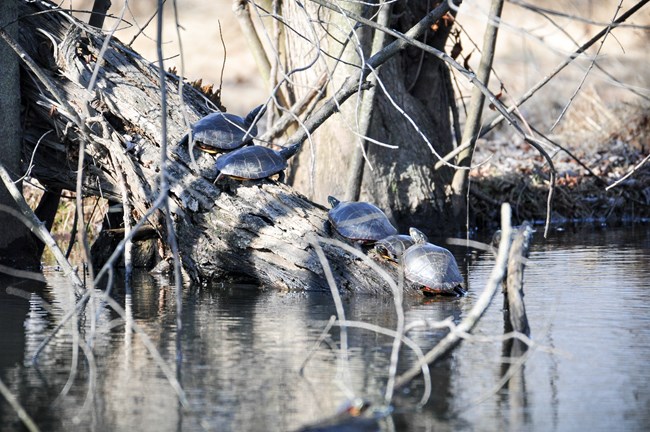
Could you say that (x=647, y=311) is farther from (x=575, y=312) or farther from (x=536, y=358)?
(x=536, y=358)

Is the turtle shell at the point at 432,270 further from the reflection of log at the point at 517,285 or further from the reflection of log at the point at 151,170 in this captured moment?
the reflection of log at the point at 517,285

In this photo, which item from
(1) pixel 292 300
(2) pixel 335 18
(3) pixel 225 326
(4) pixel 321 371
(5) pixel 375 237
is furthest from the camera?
(2) pixel 335 18

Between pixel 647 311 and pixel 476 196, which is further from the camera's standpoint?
pixel 476 196

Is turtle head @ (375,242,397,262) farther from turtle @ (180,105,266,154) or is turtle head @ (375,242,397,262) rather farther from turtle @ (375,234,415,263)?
turtle @ (180,105,266,154)

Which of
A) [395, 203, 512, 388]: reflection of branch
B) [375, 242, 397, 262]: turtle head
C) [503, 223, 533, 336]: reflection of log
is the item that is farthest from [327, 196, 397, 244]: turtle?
[395, 203, 512, 388]: reflection of branch

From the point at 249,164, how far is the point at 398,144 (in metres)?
4.62

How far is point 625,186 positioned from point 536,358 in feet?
33.8

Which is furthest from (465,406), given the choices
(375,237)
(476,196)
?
(476,196)

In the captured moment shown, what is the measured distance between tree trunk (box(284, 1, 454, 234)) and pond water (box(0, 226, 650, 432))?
181 inches

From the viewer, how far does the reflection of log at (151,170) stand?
27.5 feet

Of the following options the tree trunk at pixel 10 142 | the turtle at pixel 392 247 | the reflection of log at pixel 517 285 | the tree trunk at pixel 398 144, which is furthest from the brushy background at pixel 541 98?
the reflection of log at pixel 517 285

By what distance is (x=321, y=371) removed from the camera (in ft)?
17.1

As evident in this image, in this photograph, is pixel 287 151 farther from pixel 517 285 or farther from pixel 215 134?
pixel 517 285

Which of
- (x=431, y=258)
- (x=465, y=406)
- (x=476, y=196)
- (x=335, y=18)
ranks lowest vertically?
(x=465, y=406)
